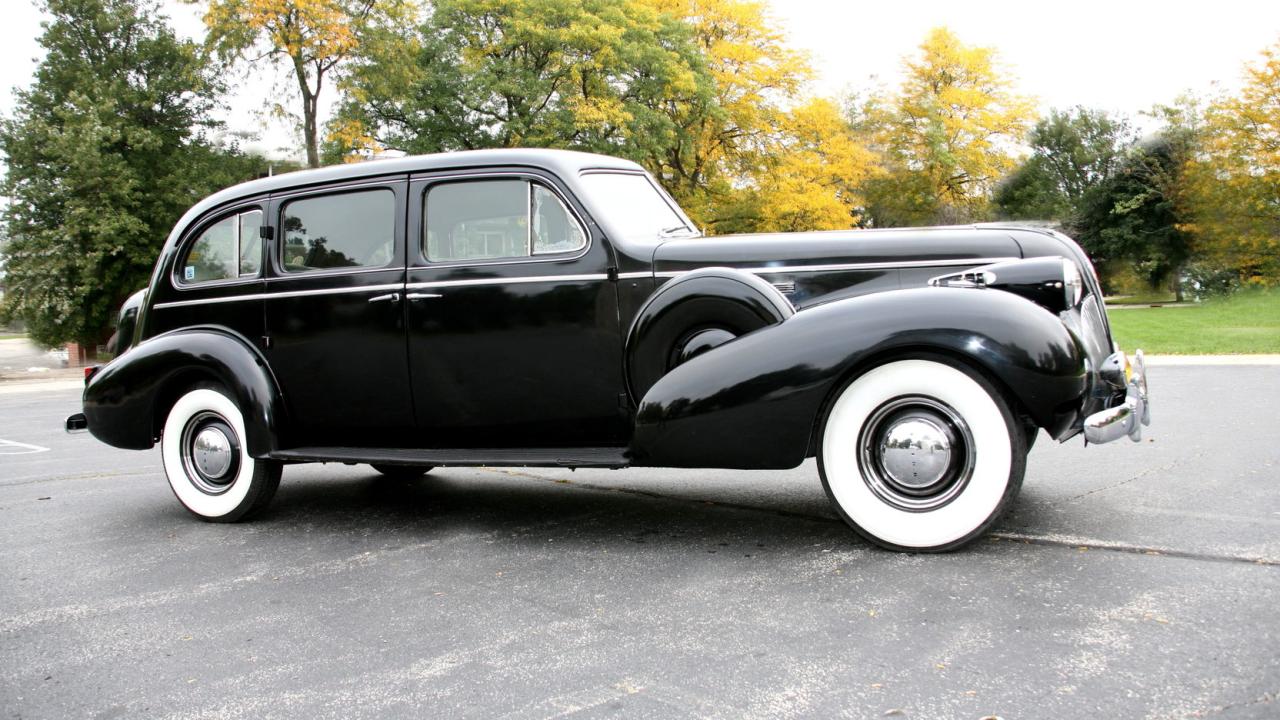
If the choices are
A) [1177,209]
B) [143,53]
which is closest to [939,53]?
[1177,209]

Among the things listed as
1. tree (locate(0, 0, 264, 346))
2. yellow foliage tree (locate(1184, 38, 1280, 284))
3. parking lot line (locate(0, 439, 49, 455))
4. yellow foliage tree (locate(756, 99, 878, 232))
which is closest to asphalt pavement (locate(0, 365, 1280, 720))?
parking lot line (locate(0, 439, 49, 455))

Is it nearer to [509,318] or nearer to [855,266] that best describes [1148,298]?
[855,266]

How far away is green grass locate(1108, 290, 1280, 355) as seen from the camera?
687 inches

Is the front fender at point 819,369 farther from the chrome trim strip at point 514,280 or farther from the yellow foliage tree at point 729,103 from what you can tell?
the yellow foliage tree at point 729,103

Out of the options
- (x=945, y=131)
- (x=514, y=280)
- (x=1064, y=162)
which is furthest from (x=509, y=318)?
(x=1064, y=162)

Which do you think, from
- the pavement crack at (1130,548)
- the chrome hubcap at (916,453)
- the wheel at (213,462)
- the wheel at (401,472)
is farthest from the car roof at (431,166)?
the pavement crack at (1130,548)

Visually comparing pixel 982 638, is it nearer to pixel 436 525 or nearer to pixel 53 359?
pixel 436 525

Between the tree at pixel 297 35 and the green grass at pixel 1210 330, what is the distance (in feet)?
65.8

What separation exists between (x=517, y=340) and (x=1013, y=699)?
2.94 metres

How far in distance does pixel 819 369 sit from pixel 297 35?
2407cm

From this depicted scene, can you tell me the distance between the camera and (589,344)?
15.4 ft

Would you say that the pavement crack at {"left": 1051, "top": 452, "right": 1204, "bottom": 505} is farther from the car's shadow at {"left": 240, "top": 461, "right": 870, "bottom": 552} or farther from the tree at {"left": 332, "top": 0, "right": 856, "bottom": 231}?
the tree at {"left": 332, "top": 0, "right": 856, "bottom": 231}

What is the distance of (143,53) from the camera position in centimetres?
3384

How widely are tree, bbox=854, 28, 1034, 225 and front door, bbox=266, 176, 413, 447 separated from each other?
40750 mm
